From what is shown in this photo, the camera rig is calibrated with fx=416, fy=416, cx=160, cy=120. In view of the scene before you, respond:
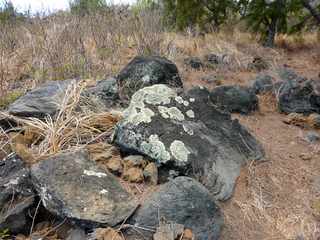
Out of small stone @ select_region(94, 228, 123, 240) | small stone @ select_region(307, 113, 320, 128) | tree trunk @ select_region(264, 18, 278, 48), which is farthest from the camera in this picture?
tree trunk @ select_region(264, 18, 278, 48)

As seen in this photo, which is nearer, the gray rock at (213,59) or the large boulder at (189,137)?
the large boulder at (189,137)

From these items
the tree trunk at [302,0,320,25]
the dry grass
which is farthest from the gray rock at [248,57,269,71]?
the dry grass

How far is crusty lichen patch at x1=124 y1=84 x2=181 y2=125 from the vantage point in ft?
9.86

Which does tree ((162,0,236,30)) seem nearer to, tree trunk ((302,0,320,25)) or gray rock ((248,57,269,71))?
tree trunk ((302,0,320,25))

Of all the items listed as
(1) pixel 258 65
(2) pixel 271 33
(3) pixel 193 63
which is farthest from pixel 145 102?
(2) pixel 271 33

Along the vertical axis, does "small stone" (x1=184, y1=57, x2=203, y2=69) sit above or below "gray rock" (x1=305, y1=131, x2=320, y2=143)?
above

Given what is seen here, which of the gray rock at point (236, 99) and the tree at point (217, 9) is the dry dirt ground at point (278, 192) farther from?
the tree at point (217, 9)

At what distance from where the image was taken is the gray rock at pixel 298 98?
14.4ft

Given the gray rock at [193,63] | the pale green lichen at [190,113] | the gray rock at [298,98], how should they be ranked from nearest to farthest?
the pale green lichen at [190,113] < the gray rock at [298,98] < the gray rock at [193,63]

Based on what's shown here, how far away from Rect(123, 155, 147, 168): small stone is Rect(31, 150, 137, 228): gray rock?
186 mm

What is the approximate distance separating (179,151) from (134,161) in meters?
0.32

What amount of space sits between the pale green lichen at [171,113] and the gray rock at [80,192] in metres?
0.71

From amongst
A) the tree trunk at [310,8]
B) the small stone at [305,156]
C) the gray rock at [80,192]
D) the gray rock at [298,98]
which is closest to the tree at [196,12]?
the tree trunk at [310,8]

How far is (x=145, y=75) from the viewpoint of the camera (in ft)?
13.1
